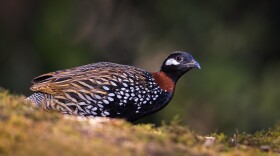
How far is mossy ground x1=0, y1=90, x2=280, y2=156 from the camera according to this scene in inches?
207

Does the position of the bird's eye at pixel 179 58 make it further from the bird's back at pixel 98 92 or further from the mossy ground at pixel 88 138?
the mossy ground at pixel 88 138

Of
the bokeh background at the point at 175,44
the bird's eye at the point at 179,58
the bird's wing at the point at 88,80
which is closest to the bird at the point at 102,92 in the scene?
the bird's wing at the point at 88,80

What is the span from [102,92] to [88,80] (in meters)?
0.23

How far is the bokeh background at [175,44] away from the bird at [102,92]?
9.25m

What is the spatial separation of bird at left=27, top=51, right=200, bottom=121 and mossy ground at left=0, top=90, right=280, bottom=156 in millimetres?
1991

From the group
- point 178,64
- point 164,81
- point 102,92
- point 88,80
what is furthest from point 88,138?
point 178,64

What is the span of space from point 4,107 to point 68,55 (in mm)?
12961

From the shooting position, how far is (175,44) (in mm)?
18594

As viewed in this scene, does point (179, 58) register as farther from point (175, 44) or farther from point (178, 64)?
point (175, 44)

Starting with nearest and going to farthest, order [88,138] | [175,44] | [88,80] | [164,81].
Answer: [88,138], [88,80], [164,81], [175,44]

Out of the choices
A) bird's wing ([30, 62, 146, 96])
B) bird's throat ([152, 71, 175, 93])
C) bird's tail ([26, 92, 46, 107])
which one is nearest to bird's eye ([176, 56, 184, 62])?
bird's throat ([152, 71, 175, 93])

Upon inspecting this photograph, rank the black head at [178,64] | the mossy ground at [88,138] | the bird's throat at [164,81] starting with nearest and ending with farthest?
the mossy ground at [88,138] < the bird's throat at [164,81] < the black head at [178,64]

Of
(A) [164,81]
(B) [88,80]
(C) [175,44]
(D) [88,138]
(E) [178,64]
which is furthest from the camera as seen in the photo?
(C) [175,44]

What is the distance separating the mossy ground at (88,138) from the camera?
207 inches
